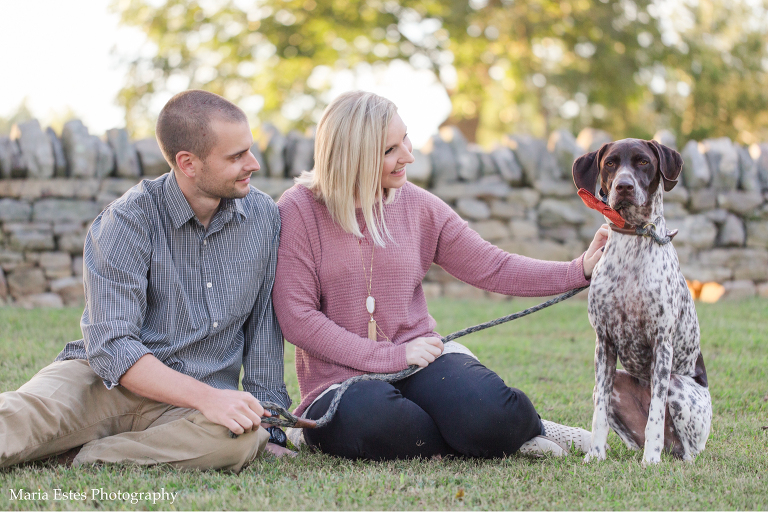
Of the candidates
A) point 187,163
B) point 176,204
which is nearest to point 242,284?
point 176,204

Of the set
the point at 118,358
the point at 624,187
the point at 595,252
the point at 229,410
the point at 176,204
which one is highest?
the point at 624,187

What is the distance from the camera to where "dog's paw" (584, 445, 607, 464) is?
8.75 feet

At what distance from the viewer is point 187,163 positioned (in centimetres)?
277

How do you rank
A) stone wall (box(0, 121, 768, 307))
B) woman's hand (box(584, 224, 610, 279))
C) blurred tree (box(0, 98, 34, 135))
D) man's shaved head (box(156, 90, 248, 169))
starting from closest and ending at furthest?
man's shaved head (box(156, 90, 248, 169)) → woman's hand (box(584, 224, 610, 279)) → stone wall (box(0, 121, 768, 307)) → blurred tree (box(0, 98, 34, 135))

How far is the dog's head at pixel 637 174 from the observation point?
2.58m

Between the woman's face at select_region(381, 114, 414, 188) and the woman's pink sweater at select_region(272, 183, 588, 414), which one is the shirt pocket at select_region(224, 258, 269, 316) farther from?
the woman's face at select_region(381, 114, 414, 188)

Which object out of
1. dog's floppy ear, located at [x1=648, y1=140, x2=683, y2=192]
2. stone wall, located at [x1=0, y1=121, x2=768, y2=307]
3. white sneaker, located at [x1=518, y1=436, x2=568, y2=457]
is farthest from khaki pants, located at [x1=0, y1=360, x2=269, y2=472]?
stone wall, located at [x1=0, y1=121, x2=768, y2=307]

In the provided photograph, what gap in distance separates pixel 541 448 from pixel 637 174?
1148mm

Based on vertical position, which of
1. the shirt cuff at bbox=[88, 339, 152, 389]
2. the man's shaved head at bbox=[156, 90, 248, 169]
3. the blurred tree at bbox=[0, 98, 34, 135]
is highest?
the blurred tree at bbox=[0, 98, 34, 135]

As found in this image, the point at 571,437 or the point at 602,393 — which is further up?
the point at 602,393

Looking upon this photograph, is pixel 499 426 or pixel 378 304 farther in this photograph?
pixel 378 304

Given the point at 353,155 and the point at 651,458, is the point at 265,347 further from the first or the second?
the point at 651,458

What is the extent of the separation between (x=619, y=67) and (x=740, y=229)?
7.99 metres

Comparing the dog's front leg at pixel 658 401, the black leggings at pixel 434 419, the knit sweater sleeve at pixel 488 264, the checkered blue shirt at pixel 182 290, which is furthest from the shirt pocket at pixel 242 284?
the dog's front leg at pixel 658 401
